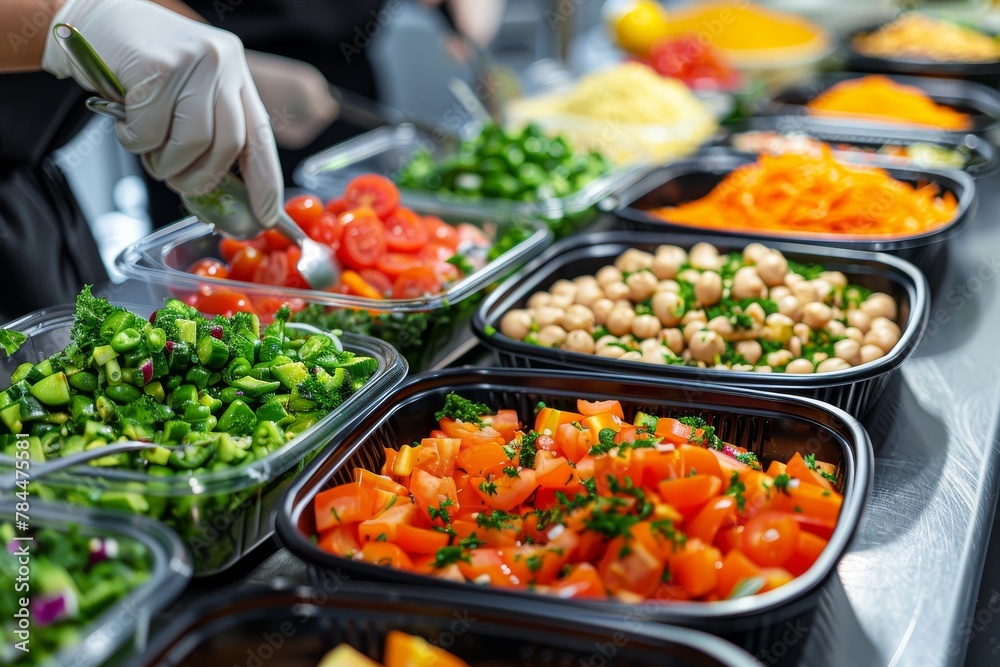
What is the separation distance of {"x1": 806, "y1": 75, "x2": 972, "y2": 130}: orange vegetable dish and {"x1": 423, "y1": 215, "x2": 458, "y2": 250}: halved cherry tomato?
6.19 feet

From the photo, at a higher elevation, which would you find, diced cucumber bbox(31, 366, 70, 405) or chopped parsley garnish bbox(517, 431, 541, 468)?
diced cucumber bbox(31, 366, 70, 405)

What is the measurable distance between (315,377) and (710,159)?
184 centimetres

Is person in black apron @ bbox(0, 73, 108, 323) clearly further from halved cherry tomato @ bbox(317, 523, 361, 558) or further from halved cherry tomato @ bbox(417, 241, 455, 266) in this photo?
halved cherry tomato @ bbox(317, 523, 361, 558)

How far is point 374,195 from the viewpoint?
2.29 meters

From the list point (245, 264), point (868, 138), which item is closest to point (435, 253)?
point (245, 264)

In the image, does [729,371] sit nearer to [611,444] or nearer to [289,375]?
[611,444]

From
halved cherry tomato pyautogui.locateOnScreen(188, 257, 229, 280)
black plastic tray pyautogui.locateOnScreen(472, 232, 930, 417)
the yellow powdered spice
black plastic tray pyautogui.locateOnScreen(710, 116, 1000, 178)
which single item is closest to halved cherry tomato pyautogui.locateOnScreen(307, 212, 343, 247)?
halved cherry tomato pyautogui.locateOnScreen(188, 257, 229, 280)

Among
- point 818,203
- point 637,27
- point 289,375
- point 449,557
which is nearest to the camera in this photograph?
point 449,557

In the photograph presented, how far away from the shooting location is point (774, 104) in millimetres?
3729

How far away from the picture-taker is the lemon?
14.2 feet

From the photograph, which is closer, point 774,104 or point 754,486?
point 754,486

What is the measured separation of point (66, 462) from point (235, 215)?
877 millimetres

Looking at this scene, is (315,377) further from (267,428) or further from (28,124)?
(28,124)

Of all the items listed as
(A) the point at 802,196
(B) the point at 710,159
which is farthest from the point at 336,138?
(A) the point at 802,196
